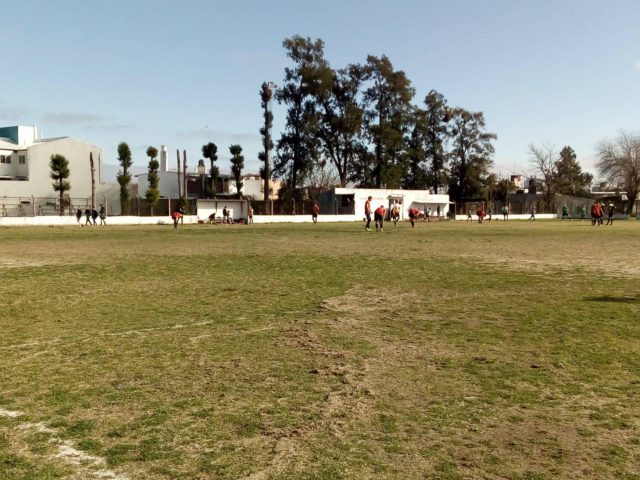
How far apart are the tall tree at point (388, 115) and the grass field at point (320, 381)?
69.8 m

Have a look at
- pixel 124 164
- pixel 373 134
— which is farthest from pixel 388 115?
pixel 124 164

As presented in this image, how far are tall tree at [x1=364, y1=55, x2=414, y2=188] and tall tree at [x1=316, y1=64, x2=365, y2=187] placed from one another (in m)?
2.00

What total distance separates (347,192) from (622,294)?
6223 centimetres

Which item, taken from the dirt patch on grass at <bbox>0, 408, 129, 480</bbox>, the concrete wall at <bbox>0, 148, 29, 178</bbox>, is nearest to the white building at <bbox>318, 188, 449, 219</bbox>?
the concrete wall at <bbox>0, 148, 29, 178</bbox>

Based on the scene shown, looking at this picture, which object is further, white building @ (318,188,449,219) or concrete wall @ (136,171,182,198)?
concrete wall @ (136,171,182,198)

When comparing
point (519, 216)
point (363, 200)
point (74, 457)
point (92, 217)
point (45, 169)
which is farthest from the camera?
point (519, 216)

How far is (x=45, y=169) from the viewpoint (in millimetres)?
70750

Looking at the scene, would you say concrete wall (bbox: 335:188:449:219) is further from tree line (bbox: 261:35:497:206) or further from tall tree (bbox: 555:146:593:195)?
tall tree (bbox: 555:146:593:195)

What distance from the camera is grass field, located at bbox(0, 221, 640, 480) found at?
349 centimetres

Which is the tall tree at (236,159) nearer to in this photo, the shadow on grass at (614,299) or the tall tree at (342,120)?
the tall tree at (342,120)

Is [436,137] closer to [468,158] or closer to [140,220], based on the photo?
[468,158]

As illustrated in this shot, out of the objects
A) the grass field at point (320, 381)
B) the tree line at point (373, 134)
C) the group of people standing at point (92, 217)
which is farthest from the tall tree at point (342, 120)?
the grass field at point (320, 381)

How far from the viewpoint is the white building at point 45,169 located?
227 feet

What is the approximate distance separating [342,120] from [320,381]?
74758 mm
